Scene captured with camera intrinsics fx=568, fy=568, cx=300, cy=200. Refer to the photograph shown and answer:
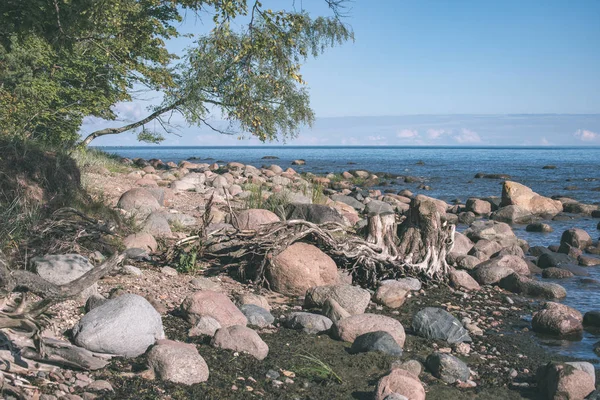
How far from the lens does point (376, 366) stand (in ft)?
17.3

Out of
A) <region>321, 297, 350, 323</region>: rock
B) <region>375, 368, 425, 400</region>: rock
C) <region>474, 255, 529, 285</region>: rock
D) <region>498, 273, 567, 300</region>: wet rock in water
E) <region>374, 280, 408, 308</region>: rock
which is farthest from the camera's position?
<region>474, 255, 529, 285</region>: rock

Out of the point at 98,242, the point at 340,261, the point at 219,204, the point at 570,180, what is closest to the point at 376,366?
the point at 340,261

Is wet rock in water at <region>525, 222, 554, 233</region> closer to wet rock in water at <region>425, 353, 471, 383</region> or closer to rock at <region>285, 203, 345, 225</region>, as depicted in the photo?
rock at <region>285, 203, 345, 225</region>

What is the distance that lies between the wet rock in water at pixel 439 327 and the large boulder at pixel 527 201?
1532 centimetres

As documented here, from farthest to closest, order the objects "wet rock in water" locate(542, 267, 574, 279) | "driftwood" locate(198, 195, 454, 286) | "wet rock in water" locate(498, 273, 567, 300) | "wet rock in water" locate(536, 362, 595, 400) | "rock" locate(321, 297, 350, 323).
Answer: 1. "wet rock in water" locate(542, 267, 574, 279)
2. "wet rock in water" locate(498, 273, 567, 300)
3. "driftwood" locate(198, 195, 454, 286)
4. "rock" locate(321, 297, 350, 323)
5. "wet rock in water" locate(536, 362, 595, 400)

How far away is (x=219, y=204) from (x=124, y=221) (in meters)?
4.06

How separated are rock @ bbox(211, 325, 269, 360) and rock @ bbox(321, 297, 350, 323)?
1.26 m

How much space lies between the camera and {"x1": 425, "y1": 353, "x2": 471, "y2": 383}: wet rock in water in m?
5.17

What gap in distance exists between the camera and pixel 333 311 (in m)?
6.39

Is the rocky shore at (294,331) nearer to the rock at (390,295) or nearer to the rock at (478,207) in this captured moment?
the rock at (390,295)

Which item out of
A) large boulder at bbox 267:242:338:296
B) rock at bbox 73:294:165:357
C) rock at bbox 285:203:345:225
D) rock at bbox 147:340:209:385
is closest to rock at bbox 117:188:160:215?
rock at bbox 285:203:345:225

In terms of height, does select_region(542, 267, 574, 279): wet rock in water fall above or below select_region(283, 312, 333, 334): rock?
below

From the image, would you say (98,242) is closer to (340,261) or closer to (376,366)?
(340,261)

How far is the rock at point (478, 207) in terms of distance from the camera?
20.6 m
